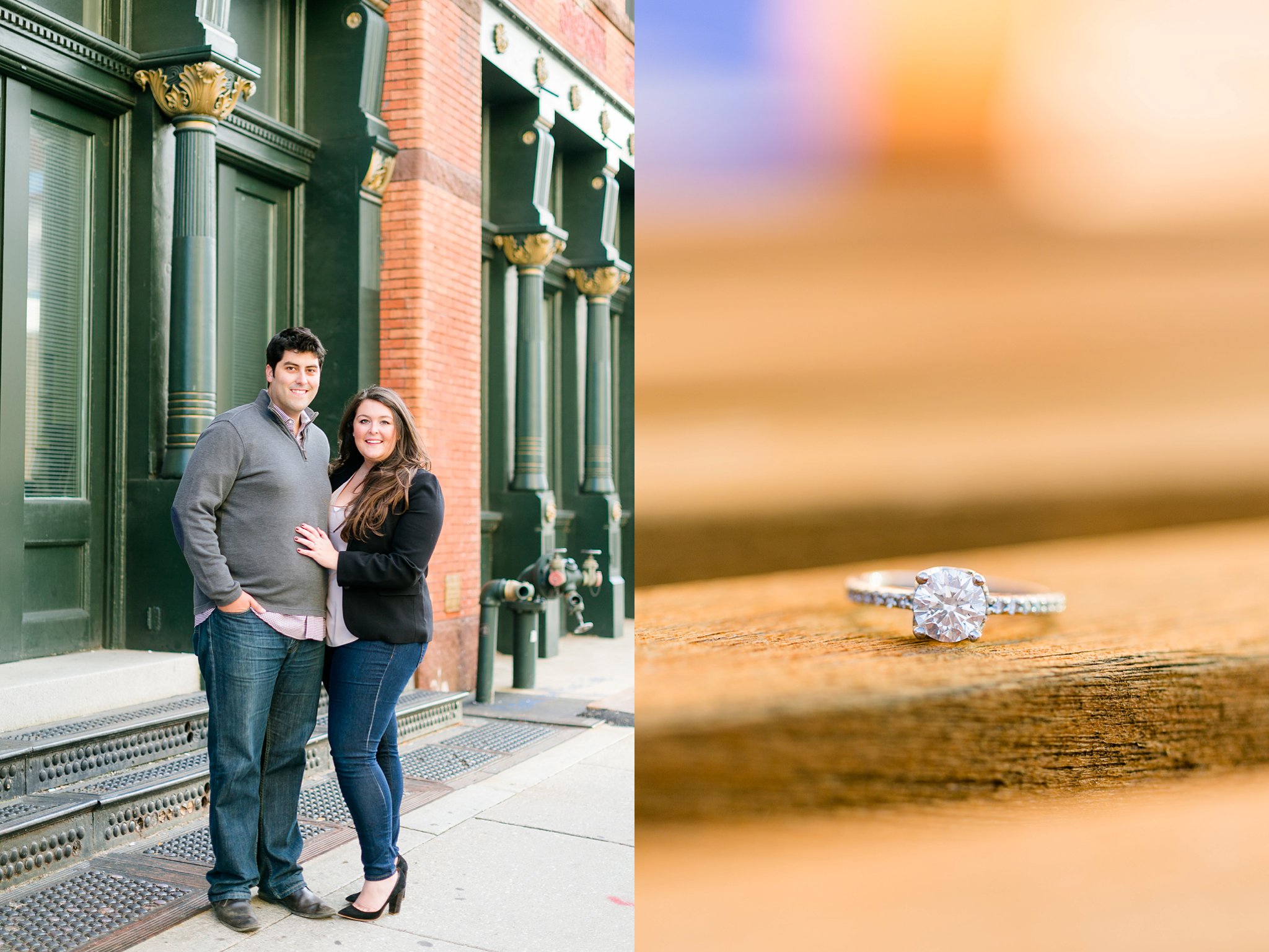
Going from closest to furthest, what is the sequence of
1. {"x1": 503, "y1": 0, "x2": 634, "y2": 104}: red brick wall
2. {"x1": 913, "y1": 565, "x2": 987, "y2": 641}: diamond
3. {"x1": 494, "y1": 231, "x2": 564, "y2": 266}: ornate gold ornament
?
{"x1": 913, "y1": 565, "x2": 987, "y2": 641}: diamond, {"x1": 503, "y1": 0, "x2": 634, "y2": 104}: red brick wall, {"x1": 494, "y1": 231, "x2": 564, "y2": 266}: ornate gold ornament

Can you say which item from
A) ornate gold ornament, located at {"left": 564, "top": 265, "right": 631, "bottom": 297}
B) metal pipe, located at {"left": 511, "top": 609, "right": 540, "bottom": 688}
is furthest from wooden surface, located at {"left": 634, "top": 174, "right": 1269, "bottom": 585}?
ornate gold ornament, located at {"left": 564, "top": 265, "right": 631, "bottom": 297}

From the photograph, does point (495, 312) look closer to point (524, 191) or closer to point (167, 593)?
point (524, 191)

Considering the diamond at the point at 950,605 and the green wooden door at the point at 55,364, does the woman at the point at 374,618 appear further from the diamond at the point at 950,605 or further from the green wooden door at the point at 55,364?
the diamond at the point at 950,605

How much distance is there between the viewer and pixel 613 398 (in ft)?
36.1

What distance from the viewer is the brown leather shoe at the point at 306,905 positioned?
325 centimetres

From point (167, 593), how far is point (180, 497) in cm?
220

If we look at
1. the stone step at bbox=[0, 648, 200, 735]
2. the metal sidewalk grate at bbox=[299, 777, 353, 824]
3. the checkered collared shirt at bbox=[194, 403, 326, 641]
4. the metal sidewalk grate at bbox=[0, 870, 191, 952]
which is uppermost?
the checkered collared shirt at bbox=[194, 403, 326, 641]

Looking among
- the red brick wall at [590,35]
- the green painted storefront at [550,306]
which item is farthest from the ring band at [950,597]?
the red brick wall at [590,35]

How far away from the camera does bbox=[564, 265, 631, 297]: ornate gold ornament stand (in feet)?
32.4

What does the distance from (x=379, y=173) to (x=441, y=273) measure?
0.70 metres

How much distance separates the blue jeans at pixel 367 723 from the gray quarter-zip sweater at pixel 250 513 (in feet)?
0.77

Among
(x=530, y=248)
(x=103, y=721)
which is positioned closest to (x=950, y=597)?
(x=103, y=721)

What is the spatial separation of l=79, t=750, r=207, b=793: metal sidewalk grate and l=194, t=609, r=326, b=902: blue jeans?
856 millimetres

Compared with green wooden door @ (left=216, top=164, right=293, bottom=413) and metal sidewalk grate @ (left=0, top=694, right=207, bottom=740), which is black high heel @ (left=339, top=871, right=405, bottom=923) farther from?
green wooden door @ (left=216, top=164, right=293, bottom=413)
